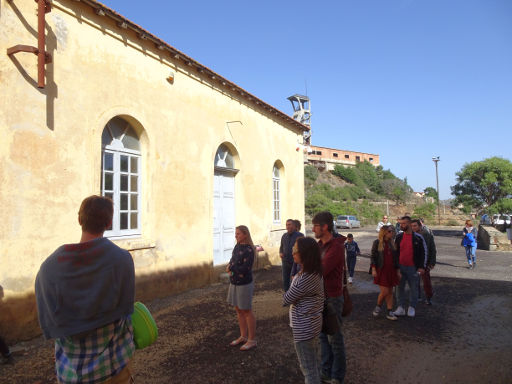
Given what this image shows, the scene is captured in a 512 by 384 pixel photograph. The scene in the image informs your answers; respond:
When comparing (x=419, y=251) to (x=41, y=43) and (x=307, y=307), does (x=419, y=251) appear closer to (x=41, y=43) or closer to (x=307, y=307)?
(x=307, y=307)

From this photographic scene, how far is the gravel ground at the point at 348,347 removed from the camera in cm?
368

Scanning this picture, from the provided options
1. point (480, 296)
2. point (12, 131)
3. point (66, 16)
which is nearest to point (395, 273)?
point (480, 296)

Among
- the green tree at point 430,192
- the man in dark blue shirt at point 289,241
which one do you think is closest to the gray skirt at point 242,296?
the man in dark blue shirt at point 289,241

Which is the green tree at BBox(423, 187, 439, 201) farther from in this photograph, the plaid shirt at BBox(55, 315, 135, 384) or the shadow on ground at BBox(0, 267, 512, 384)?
the plaid shirt at BBox(55, 315, 135, 384)

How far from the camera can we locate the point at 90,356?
6.02ft

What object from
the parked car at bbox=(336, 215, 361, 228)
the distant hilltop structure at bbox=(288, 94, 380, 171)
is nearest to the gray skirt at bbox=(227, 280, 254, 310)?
the parked car at bbox=(336, 215, 361, 228)

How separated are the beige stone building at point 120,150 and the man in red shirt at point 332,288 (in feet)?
13.1

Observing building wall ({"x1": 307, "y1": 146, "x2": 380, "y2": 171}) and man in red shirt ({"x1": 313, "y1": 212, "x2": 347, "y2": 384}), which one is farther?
building wall ({"x1": 307, "y1": 146, "x2": 380, "y2": 171})

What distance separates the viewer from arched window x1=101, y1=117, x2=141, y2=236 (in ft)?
20.4

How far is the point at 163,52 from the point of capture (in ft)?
23.6

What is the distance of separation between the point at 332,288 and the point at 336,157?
2589 inches

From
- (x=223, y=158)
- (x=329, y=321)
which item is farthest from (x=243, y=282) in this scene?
(x=223, y=158)

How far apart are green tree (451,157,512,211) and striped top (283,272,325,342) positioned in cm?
2830

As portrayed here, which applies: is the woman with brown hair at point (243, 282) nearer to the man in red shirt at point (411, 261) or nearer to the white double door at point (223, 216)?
the man in red shirt at point (411, 261)
